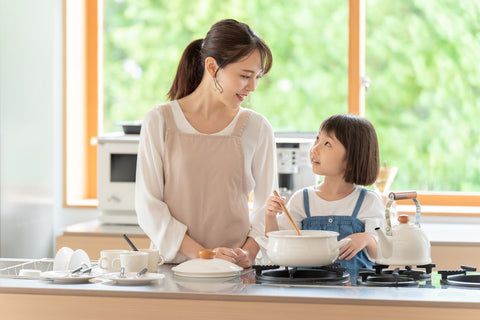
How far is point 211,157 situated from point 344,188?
401 millimetres

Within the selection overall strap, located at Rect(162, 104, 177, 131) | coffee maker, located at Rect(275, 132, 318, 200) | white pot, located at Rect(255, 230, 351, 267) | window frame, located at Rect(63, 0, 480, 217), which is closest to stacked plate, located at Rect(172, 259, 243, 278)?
white pot, located at Rect(255, 230, 351, 267)

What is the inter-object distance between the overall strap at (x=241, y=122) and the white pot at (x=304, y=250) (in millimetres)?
503

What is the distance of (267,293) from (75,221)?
245 centimetres

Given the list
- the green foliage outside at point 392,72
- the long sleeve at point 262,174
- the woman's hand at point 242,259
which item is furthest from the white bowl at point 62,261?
the green foliage outside at point 392,72

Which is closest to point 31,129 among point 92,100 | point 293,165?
point 92,100

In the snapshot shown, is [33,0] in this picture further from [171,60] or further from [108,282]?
[108,282]

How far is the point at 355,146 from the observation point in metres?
2.02

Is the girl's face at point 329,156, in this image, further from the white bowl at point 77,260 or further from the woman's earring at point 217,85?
the white bowl at point 77,260

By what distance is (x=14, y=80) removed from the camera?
3.16 meters

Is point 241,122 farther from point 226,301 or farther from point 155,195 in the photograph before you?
point 226,301

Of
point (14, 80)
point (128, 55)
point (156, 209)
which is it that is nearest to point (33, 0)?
point (14, 80)

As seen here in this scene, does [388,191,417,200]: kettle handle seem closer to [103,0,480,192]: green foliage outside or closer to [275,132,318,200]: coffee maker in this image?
[275,132,318,200]: coffee maker

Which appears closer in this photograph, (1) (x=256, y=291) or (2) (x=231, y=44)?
(1) (x=256, y=291)

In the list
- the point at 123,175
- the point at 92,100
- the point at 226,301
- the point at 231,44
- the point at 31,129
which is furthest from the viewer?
the point at 92,100
